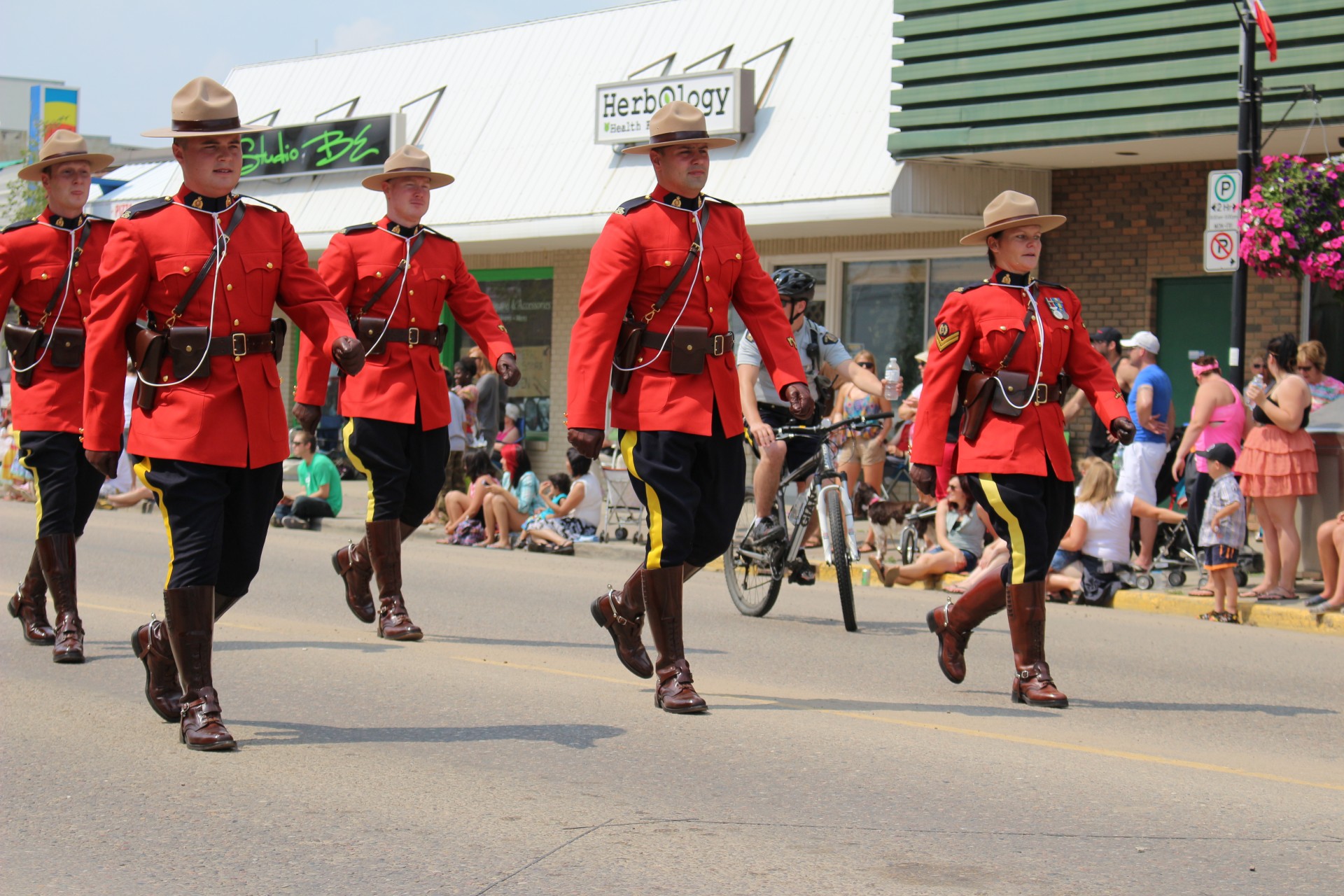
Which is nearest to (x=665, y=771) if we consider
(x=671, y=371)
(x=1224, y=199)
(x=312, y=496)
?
(x=671, y=371)

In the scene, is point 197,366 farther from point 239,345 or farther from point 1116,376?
point 1116,376

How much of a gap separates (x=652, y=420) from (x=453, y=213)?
55.7 feet

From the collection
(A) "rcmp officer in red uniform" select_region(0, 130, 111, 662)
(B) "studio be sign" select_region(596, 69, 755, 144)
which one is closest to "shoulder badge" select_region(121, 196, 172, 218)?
(A) "rcmp officer in red uniform" select_region(0, 130, 111, 662)

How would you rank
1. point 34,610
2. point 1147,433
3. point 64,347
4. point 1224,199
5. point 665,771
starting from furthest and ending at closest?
point 1224,199 < point 1147,433 < point 34,610 < point 64,347 < point 665,771

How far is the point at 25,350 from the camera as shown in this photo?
8055 mm

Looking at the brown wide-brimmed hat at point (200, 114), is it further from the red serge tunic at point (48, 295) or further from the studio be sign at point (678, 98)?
the studio be sign at point (678, 98)

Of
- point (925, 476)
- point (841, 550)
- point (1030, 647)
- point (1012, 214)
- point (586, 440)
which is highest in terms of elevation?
point (1012, 214)

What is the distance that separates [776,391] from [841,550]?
1013mm

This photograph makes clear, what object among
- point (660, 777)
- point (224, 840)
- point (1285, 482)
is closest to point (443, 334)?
point (660, 777)

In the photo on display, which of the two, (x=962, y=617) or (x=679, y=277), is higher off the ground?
(x=679, y=277)

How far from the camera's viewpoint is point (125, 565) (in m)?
12.8

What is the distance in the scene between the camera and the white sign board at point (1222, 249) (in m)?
13.7

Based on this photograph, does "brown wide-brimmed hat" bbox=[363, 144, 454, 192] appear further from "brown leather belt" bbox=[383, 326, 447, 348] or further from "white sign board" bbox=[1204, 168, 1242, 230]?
"white sign board" bbox=[1204, 168, 1242, 230]

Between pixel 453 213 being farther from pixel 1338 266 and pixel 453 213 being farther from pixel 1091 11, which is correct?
pixel 1338 266
